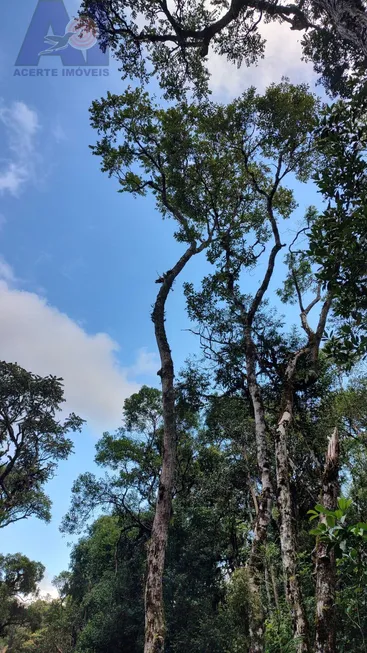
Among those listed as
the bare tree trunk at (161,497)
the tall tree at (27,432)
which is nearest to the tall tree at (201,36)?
the bare tree trunk at (161,497)

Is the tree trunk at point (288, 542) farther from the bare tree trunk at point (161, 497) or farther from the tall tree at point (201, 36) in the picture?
the tall tree at point (201, 36)

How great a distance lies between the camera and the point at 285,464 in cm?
721

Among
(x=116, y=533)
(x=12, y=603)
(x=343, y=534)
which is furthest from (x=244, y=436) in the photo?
(x=12, y=603)

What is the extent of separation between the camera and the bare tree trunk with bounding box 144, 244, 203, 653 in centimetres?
553

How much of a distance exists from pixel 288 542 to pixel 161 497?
7.78ft

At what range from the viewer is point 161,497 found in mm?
6699

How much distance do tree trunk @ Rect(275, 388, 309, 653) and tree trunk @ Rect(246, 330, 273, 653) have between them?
1.83 feet

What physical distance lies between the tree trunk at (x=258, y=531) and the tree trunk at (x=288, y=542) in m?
0.56

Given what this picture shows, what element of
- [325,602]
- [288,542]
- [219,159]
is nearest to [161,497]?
[288,542]

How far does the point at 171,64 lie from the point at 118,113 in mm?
1937

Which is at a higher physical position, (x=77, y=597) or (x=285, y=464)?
(x=285, y=464)

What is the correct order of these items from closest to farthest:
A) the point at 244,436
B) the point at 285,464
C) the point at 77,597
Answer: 1. the point at 285,464
2. the point at 244,436
3. the point at 77,597

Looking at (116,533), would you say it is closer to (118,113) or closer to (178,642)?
(178,642)

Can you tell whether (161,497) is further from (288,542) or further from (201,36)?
(201,36)
